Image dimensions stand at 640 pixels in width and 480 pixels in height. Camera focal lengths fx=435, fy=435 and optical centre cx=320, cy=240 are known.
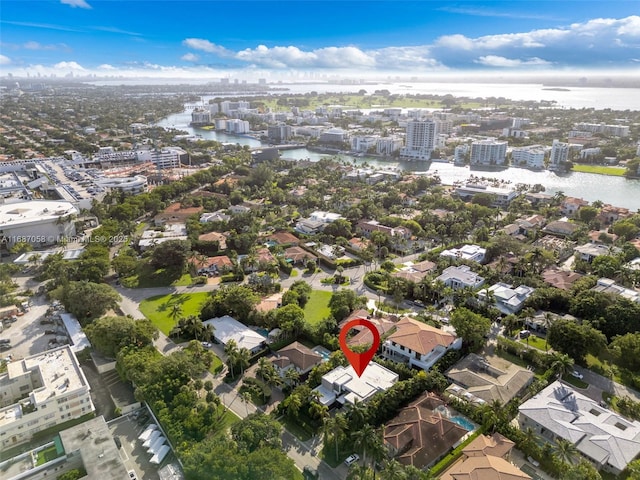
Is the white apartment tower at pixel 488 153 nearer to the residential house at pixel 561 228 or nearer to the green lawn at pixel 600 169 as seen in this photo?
the green lawn at pixel 600 169

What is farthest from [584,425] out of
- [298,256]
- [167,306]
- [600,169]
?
[600,169]

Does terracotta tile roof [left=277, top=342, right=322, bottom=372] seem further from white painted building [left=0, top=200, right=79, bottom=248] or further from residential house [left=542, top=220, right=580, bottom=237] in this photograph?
residential house [left=542, top=220, right=580, bottom=237]

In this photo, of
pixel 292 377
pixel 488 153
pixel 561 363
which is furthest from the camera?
pixel 488 153

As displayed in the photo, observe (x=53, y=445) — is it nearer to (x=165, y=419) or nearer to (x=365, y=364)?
(x=165, y=419)

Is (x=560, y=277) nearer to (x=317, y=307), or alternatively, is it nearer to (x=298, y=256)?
(x=317, y=307)

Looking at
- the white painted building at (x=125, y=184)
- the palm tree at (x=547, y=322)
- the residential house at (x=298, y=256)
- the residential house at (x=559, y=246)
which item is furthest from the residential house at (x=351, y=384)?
the white painted building at (x=125, y=184)

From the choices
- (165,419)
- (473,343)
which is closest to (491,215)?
(473,343)
